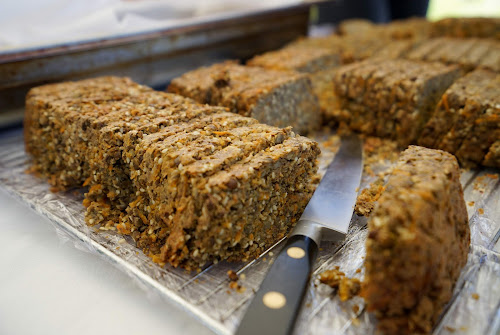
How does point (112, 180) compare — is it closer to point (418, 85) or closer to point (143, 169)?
point (143, 169)

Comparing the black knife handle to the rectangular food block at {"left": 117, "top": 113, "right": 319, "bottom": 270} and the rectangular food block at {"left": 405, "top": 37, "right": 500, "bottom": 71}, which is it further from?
the rectangular food block at {"left": 405, "top": 37, "right": 500, "bottom": 71}

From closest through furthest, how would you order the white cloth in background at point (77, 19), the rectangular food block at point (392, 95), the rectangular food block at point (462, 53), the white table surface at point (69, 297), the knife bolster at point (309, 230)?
1. the white table surface at point (69, 297)
2. the knife bolster at point (309, 230)
3. the rectangular food block at point (392, 95)
4. the white cloth in background at point (77, 19)
5. the rectangular food block at point (462, 53)

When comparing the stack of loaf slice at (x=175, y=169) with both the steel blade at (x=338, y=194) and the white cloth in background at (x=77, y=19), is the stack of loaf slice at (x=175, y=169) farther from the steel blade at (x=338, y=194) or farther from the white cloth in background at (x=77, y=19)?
the white cloth in background at (x=77, y=19)

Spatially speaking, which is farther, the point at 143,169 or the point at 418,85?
the point at 418,85

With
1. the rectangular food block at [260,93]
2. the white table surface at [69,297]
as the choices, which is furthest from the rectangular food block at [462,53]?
the white table surface at [69,297]

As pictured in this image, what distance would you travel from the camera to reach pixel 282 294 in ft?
5.67

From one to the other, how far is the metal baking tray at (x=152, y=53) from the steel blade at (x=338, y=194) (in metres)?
2.10

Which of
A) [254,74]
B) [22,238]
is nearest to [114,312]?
[22,238]

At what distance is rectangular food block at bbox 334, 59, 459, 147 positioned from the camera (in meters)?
3.24

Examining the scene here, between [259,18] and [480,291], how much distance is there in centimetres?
384

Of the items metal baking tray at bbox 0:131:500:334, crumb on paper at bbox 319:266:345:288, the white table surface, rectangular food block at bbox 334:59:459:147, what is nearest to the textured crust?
rectangular food block at bbox 334:59:459:147

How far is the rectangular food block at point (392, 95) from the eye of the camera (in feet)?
10.6

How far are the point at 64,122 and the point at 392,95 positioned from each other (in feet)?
8.26

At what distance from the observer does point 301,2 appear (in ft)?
17.4
